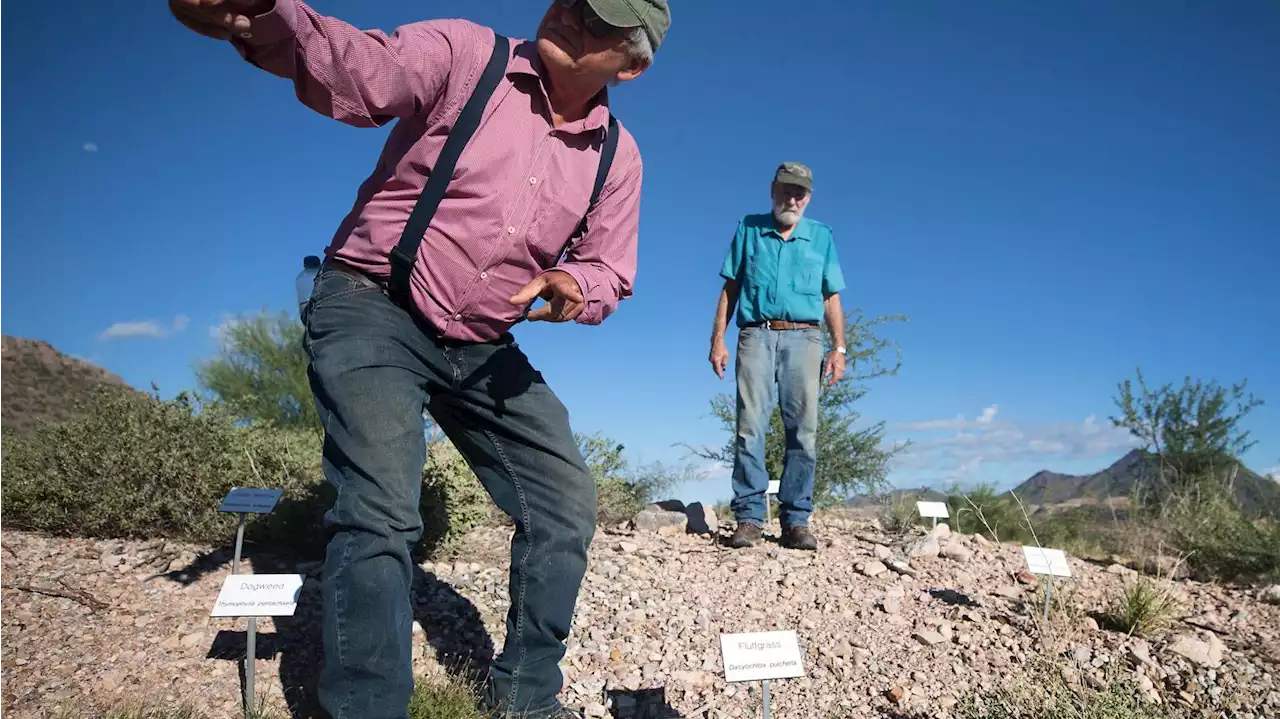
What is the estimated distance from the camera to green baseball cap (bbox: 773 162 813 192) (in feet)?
17.3

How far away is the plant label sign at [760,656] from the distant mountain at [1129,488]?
5669 mm

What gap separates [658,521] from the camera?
577 centimetres

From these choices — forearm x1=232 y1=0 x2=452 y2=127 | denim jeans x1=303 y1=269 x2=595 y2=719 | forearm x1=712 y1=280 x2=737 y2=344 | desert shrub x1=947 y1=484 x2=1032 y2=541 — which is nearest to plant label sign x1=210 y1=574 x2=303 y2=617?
denim jeans x1=303 y1=269 x2=595 y2=719

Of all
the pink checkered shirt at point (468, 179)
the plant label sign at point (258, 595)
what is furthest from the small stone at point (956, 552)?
the plant label sign at point (258, 595)

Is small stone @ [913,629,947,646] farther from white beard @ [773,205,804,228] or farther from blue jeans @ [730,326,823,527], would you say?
white beard @ [773,205,804,228]

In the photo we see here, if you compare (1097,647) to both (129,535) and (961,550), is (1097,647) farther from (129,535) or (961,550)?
(129,535)

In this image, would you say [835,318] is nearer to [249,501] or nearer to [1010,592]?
[1010,592]

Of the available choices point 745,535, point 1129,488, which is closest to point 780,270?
point 745,535

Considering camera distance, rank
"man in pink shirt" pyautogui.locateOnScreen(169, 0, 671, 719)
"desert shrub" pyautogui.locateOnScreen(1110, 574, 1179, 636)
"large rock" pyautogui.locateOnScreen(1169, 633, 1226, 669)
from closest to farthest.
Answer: "man in pink shirt" pyautogui.locateOnScreen(169, 0, 671, 719) < "large rock" pyautogui.locateOnScreen(1169, 633, 1226, 669) < "desert shrub" pyautogui.locateOnScreen(1110, 574, 1179, 636)

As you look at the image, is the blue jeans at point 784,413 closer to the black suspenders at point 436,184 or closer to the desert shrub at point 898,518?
the desert shrub at point 898,518

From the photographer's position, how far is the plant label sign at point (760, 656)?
2498 mm

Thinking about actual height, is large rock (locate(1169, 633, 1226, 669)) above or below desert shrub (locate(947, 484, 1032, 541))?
below

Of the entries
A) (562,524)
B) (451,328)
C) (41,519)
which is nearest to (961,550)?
(562,524)

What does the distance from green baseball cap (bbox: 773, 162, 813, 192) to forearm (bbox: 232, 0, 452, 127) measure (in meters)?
3.37
